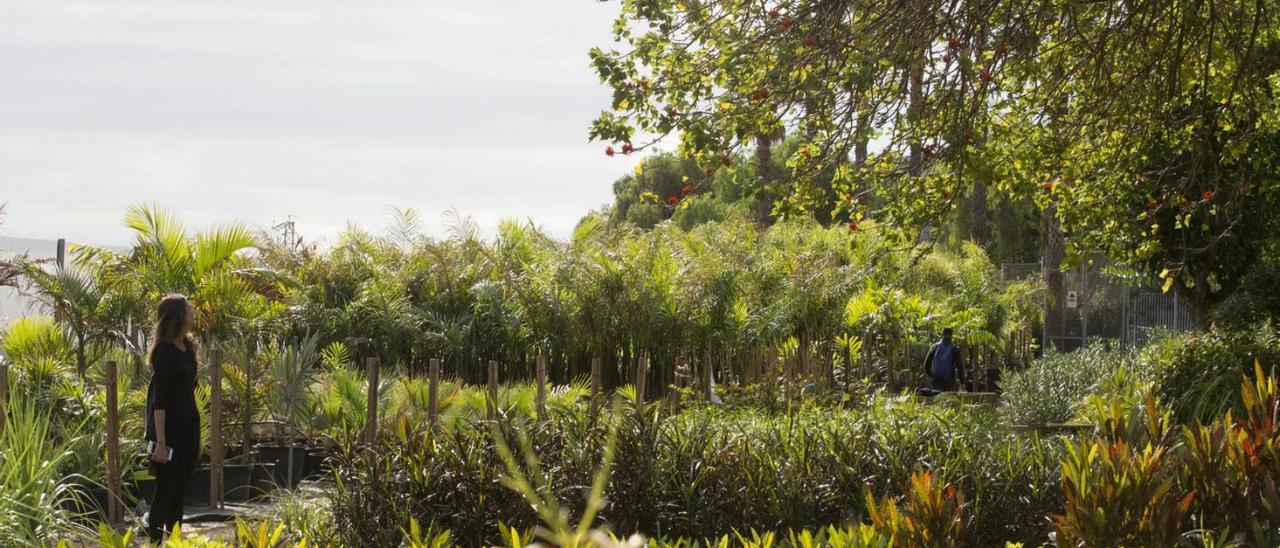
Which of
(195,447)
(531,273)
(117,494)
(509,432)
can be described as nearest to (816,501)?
(509,432)

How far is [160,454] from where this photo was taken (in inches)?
251

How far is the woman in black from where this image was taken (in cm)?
646

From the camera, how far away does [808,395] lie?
9406 mm

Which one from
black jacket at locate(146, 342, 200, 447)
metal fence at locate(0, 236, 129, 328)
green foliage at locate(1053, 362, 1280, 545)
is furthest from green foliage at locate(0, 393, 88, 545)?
metal fence at locate(0, 236, 129, 328)

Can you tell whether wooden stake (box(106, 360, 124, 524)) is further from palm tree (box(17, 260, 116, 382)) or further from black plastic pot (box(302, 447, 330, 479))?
palm tree (box(17, 260, 116, 382))

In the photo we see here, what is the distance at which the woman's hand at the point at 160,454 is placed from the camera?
20.9 feet

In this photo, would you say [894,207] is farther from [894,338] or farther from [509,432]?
[894,338]

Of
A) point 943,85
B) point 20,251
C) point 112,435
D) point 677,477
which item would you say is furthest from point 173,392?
Result: point 20,251

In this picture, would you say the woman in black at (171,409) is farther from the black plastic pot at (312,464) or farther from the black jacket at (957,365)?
the black jacket at (957,365)

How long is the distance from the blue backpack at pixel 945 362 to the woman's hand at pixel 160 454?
8988 mm

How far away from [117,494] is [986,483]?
4.53 m

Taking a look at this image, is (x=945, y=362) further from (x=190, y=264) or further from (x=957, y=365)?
(x=190, y=264)

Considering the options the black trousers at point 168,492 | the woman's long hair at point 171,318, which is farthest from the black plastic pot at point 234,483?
the woman's long hair at point 171,318

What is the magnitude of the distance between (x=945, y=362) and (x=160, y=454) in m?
9.07
